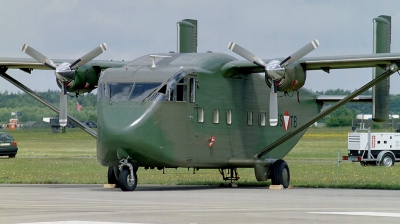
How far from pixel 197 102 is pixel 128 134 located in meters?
2.85

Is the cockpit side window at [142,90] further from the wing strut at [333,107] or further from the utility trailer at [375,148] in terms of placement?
the utility trailer at [375,148]

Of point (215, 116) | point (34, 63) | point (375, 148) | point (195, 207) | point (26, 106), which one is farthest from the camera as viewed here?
point (26, 106)

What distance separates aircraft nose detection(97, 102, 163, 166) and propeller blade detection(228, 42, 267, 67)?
12.7ft

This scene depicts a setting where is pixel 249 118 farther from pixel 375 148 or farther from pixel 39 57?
pixel 375 148

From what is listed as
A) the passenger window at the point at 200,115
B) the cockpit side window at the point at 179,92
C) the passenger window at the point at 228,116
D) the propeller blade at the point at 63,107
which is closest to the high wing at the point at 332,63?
the passenger window at the point at 228,116

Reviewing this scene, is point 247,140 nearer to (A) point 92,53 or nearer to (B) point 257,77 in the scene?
(B) point 257,77

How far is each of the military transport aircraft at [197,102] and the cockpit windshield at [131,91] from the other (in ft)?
0.09

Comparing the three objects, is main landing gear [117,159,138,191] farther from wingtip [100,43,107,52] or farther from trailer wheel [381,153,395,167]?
trailer wheel [381,153,395,167]

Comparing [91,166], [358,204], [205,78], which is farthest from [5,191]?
[91,166]

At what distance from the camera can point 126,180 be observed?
23062mm

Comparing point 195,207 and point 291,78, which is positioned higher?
point 291,78

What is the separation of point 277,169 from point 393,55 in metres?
4.85

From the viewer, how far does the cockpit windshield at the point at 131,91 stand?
23.3m

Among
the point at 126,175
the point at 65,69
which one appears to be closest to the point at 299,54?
the point at 126,175
